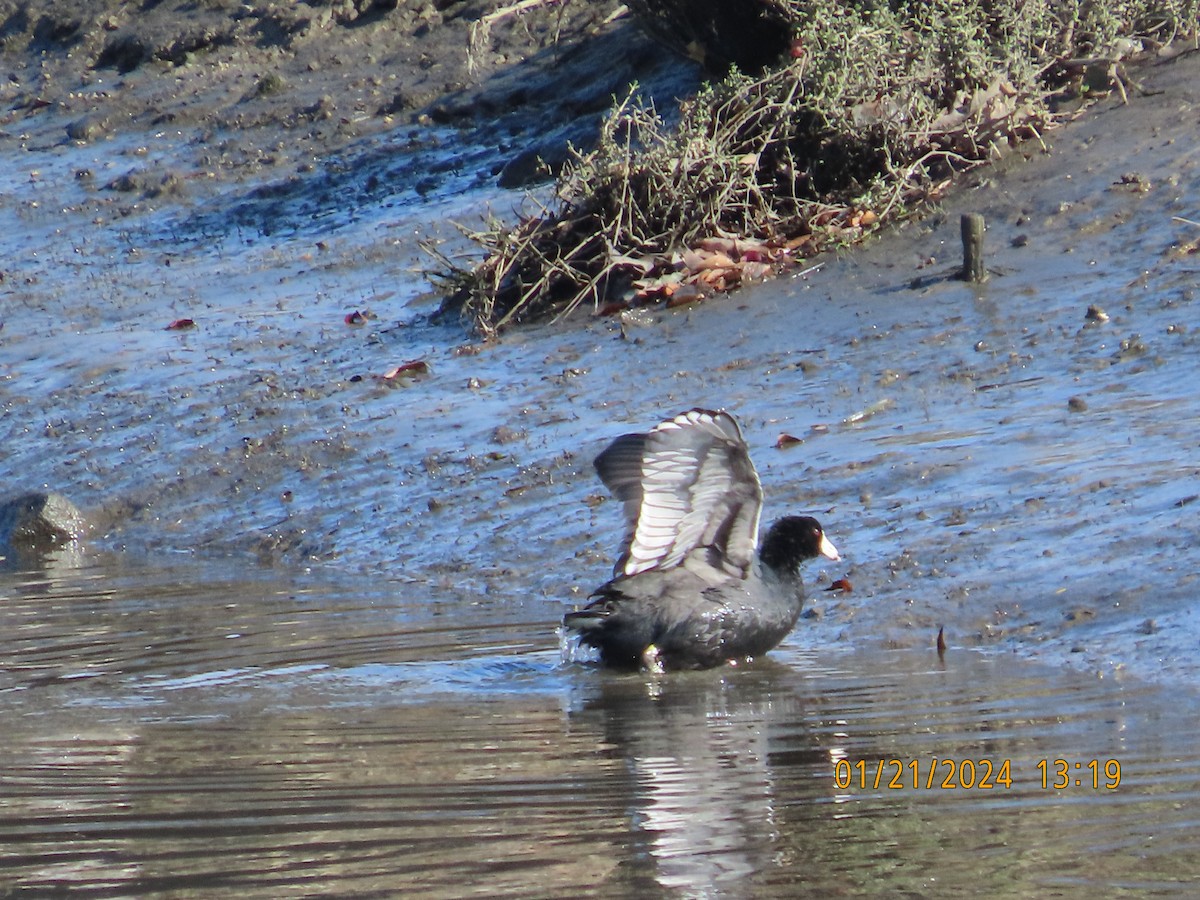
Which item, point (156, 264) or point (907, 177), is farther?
point (156, 264)

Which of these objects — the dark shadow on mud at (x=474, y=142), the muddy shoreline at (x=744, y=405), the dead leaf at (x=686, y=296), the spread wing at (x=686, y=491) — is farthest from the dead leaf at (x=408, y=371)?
the spread wing at (x=686, y=491)

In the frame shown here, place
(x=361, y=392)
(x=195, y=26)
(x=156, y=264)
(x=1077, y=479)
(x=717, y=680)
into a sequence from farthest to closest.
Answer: (x=195, y=26)
(x=156, y=264)
(x=361, y=392)
(x=1077, y=479)
(x=717, y=680)

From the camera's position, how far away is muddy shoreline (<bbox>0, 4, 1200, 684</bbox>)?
699cm

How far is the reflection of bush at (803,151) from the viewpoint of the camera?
10672 millimetres

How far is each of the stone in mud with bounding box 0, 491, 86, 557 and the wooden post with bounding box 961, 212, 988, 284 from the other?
4.64 meters

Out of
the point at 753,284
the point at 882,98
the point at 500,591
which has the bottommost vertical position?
the point at 500,591

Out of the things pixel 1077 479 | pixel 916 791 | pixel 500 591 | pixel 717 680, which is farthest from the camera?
pixel 500 591

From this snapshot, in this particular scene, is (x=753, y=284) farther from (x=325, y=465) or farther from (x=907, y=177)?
(x=325, y=465)

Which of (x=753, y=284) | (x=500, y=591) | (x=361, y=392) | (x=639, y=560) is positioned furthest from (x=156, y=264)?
(x=639, y=560)

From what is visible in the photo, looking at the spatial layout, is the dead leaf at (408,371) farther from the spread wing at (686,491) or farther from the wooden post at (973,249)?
the spread wing at (686,491)

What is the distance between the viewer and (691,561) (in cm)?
671

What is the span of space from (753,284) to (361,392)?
2163mm

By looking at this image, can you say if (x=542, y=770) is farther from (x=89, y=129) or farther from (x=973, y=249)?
(x=89, y=129)

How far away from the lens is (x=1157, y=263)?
935 cm
